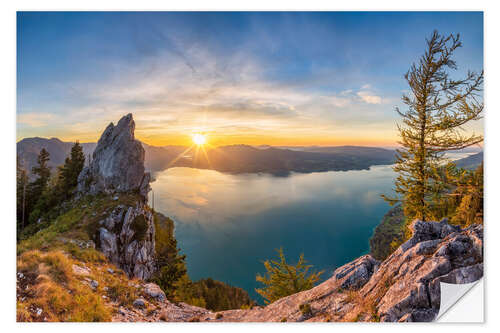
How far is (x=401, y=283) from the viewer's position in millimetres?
3637

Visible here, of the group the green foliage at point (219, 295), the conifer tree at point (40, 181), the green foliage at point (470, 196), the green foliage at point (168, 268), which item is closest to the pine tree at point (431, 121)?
the green foliage at point (470, 196)

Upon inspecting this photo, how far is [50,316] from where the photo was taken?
4180mm

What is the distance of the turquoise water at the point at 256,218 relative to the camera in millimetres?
22809

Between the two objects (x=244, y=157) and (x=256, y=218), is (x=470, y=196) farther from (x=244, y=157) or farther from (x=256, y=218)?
(x=244, y=157)

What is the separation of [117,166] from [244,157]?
54.0 feet

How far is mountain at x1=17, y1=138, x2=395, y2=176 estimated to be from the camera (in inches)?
372

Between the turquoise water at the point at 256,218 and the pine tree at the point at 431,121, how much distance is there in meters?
14.6

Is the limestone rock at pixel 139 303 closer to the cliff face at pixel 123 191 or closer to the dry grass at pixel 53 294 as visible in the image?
the dry grass at pixel 53 294

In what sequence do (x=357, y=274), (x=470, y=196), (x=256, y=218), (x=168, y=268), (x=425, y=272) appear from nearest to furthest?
(x=425, y=272) < (x=357, y=274) < (x=470, y=196) < (x=168, y=268) < (x=256, y=218)

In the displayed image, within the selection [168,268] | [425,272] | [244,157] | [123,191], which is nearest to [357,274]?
[425,272]

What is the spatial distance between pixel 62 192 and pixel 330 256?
34.2 m
